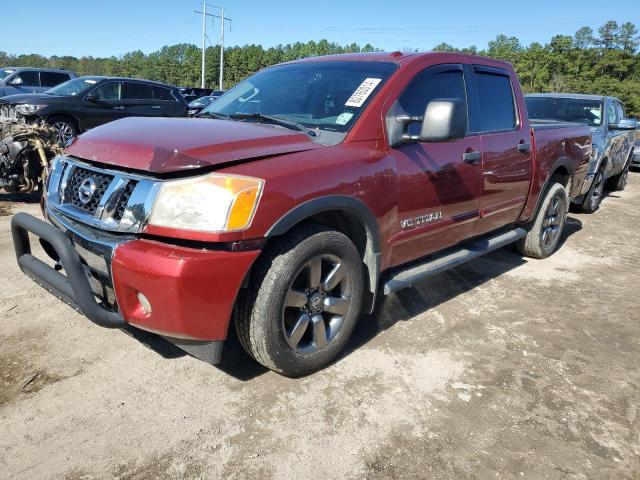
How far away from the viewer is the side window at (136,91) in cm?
1132

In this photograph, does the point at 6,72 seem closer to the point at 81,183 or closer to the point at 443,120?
the point at 81,183

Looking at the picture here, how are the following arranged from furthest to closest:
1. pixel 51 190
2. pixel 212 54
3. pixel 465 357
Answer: pixel 212 54, pixel 465 357, pixel 51 190

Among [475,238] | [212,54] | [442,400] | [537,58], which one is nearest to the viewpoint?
[442,400]

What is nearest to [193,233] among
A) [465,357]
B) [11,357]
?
[11,357]

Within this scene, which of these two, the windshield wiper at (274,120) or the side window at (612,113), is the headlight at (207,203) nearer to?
the windshield wiper at (274,120)

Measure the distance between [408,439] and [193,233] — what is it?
4.52ft

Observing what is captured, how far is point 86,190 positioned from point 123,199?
0.31 meters

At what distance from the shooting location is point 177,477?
2.05 metres

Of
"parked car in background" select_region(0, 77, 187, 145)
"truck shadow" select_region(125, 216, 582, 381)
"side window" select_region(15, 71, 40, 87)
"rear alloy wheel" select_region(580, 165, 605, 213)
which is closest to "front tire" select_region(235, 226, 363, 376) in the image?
"truck shadow" select_region(125, 216, 582, 381)

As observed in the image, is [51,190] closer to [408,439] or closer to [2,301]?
[2,301]

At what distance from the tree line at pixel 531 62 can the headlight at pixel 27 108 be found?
18.1 meters

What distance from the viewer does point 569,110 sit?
8320 mm

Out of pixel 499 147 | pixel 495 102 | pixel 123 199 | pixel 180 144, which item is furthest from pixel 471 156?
pixel 123 199

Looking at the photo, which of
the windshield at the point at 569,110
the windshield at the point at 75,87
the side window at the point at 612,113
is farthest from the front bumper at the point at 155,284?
the windshield at the point at 75,87
